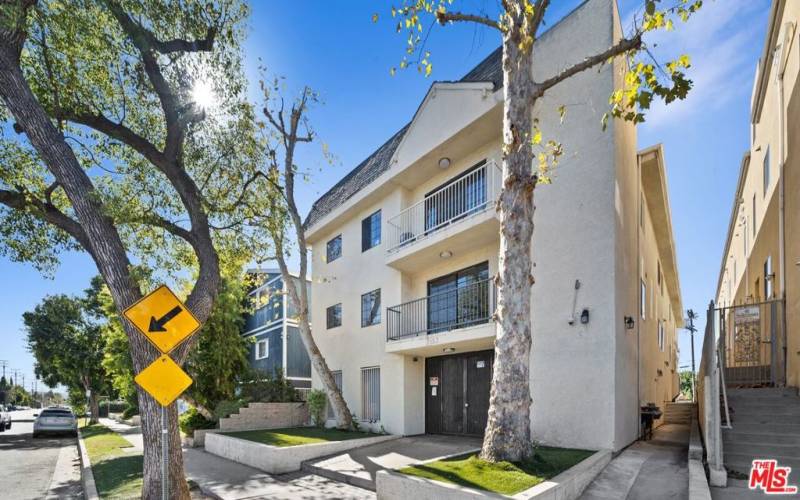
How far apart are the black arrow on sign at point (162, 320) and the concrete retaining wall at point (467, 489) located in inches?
148

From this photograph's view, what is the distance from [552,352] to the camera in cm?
930

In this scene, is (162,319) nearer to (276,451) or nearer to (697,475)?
(276,451)

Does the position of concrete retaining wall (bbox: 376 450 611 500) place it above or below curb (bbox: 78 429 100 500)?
above

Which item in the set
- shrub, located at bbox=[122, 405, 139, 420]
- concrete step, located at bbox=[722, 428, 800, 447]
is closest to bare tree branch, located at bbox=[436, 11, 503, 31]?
concrete step, located at bbox=[722, 428, 800, 447]

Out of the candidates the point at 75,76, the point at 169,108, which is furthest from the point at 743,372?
the point at 75,76

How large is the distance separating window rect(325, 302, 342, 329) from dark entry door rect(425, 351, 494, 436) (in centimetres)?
448

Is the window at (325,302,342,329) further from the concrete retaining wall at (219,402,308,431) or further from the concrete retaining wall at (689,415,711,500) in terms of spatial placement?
the concrete retaining wall at (689,415,711,500)

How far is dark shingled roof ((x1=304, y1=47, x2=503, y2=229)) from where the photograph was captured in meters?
12.6

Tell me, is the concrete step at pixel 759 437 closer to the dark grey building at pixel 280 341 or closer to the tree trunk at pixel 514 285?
the tree trunk at pixel 514 285

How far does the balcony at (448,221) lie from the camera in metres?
11.2

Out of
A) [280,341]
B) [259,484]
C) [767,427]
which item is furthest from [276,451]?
[280,341]

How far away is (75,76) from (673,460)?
1328 cm

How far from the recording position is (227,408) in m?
15.7

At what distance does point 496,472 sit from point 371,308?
385 inches
